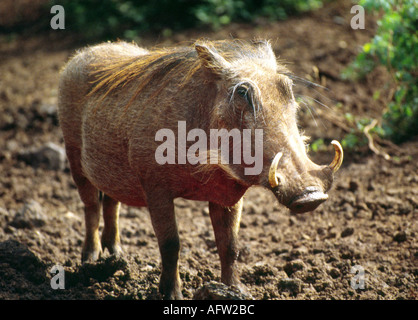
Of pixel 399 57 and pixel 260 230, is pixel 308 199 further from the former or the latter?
pixel 399 57

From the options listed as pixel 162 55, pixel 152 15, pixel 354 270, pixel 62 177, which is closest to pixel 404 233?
pixel 354 270

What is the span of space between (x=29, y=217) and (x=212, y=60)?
8.93 feet

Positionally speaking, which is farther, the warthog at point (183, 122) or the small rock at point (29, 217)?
the small rock at point (29, 217)

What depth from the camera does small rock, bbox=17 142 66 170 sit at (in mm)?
6648

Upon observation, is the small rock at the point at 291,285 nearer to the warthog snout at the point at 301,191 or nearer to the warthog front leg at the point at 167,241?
the warthog front leg at the point at 167,241

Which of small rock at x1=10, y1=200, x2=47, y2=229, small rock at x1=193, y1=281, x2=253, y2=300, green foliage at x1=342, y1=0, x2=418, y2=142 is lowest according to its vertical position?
small rock at x1=193, y1=281, x2=253, y2=300

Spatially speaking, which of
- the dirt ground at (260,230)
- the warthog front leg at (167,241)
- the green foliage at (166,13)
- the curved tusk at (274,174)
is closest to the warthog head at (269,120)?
the curved tusk at (274,174)

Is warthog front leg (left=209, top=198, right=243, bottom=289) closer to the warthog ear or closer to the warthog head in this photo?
the warthog head

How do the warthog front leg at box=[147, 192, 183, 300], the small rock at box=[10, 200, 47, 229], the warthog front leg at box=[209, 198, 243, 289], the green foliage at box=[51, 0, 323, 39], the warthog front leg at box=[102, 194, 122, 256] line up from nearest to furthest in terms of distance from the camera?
the warthog front leg at box=[147, 192, 183, 300]
the warthog front leg at box=[209, 198, 243, 289]
the warthog front leg at box=[102, 194, 122, 256]
the small rock at box=[10, 200, 47, 229]
the green foliage at box=[51, 0, 323, 39]

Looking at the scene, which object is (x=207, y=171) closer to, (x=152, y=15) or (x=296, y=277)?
(x=296, y=277)

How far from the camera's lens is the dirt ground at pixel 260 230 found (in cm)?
388

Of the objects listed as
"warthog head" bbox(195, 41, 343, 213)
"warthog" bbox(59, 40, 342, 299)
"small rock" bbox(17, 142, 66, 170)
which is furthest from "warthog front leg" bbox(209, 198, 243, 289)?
"small rock" bbox(17, 142, 66, 170)

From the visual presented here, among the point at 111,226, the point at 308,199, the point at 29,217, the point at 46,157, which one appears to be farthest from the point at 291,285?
the point at 46,157

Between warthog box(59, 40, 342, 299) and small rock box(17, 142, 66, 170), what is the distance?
2.34 meters
